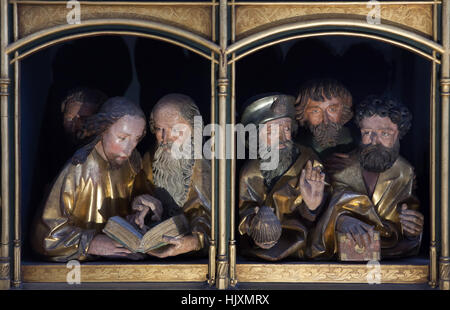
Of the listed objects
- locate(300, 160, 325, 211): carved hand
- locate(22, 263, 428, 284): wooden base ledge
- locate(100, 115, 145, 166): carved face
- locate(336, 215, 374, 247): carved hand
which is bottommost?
locate(22, 263, 428, 284): wooden base ledge

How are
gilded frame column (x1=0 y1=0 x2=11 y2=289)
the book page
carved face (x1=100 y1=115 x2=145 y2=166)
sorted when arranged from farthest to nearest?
carved face (x1=100 y1=115 x2=145 y2=166), the book page, gilded frame column (x1=0 y1=0 x2=11 y2=289)

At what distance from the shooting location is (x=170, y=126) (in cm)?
378

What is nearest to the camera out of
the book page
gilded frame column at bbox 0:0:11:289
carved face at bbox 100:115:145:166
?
gilded frame column at bbox 0:0:11:289

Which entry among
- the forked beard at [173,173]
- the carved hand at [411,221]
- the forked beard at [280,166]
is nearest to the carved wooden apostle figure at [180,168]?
the forked beard at [173,173]

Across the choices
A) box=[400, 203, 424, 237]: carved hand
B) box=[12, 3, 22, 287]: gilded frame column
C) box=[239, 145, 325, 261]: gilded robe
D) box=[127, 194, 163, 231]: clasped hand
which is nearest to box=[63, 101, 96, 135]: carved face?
box=[12, 3, 22, 287]: gilded frame column

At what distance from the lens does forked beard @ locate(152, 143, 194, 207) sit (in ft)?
12.5

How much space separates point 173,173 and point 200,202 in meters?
0.21

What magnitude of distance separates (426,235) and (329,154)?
0.64 m

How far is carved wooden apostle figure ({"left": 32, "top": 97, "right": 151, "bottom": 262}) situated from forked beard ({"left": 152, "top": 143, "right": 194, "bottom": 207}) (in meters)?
0.12

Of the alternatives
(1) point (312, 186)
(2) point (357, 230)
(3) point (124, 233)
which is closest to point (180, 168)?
(3) point (124, 233)

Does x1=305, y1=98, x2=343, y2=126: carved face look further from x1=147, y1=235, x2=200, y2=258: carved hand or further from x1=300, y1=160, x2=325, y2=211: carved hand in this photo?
x1=147, y1=235, x2=200, y2=258: carved hand

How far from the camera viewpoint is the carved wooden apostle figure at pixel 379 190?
374 centimetres

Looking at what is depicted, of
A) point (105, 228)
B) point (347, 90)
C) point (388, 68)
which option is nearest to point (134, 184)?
point (105, 228)

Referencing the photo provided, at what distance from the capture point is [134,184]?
12.6ft
